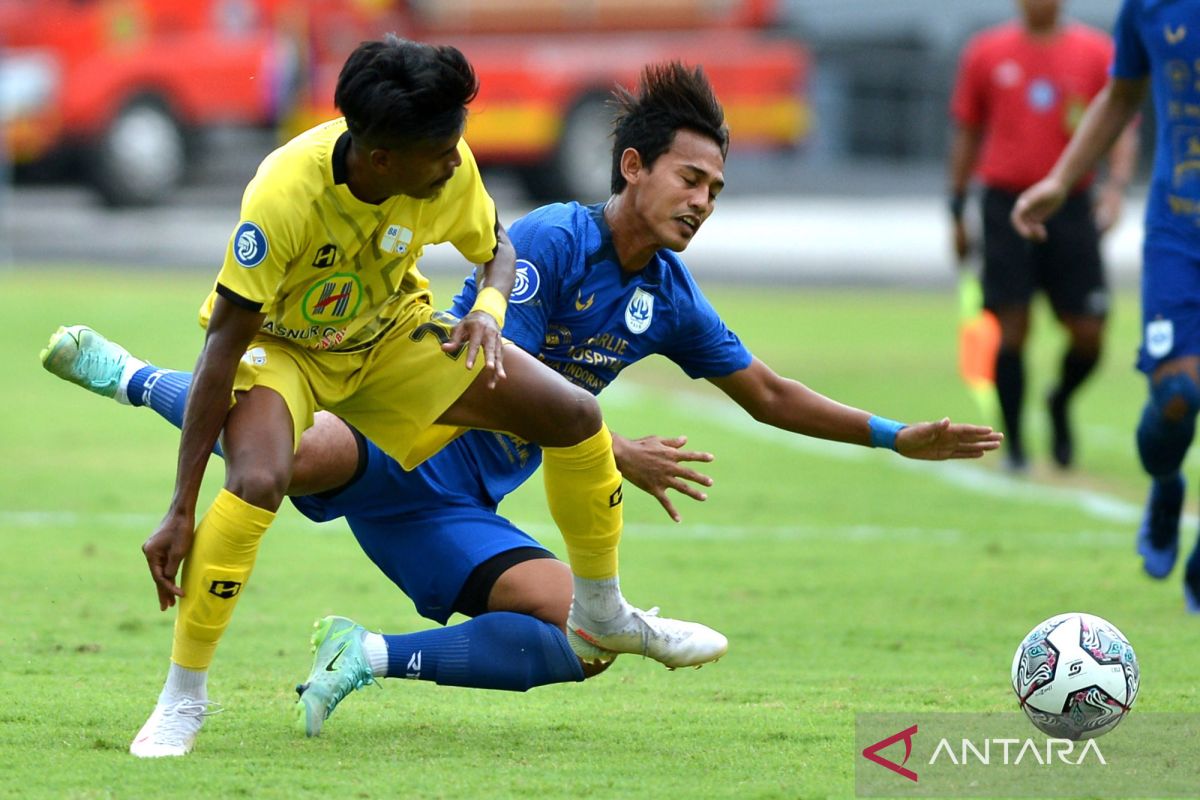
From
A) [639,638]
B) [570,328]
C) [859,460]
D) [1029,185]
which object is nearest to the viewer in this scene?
[639,638]

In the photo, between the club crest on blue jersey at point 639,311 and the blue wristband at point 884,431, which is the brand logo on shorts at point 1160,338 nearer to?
the blue wristband at point 884,431

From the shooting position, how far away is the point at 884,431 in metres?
5.19

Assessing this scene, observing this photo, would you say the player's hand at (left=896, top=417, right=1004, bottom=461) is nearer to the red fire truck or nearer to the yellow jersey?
the yellow jersey

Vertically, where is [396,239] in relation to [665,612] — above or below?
above

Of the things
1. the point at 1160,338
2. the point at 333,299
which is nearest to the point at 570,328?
the point at 333,299

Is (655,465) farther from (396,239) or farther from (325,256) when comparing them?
(325,256)

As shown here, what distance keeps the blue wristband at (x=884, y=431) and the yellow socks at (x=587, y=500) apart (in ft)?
2.60

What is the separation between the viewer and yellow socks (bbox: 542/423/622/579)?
4.76 metres

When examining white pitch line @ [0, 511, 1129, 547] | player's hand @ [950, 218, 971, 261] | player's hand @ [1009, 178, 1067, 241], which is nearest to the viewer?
player's hand @ [1009, 178, 1067, 241]

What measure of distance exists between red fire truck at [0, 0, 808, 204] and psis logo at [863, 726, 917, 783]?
19.0 metres

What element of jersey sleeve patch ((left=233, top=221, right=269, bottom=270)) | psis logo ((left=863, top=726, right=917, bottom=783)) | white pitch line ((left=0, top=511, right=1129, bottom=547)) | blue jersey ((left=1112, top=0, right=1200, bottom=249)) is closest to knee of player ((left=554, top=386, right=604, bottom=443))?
jersey sleeve patch ((left=233, top=221, right=269, bottom=270))

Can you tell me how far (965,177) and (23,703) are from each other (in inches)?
281

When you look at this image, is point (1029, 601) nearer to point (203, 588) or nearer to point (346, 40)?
point (203, 588)

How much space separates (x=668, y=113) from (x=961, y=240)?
6069 millimetres
